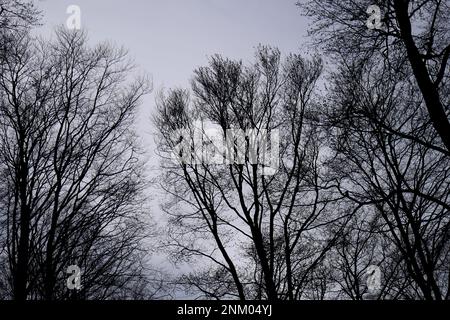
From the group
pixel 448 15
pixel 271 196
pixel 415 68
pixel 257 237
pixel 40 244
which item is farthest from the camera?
pixel 271 196

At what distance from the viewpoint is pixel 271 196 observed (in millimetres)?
10664

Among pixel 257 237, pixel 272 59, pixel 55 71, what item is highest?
pixel 272 59

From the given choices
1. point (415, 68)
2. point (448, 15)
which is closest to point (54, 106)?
point (415, 68)

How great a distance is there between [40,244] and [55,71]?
5498 mm

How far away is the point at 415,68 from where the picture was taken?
555 centimetres

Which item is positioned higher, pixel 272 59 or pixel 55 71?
pixel 272 59
